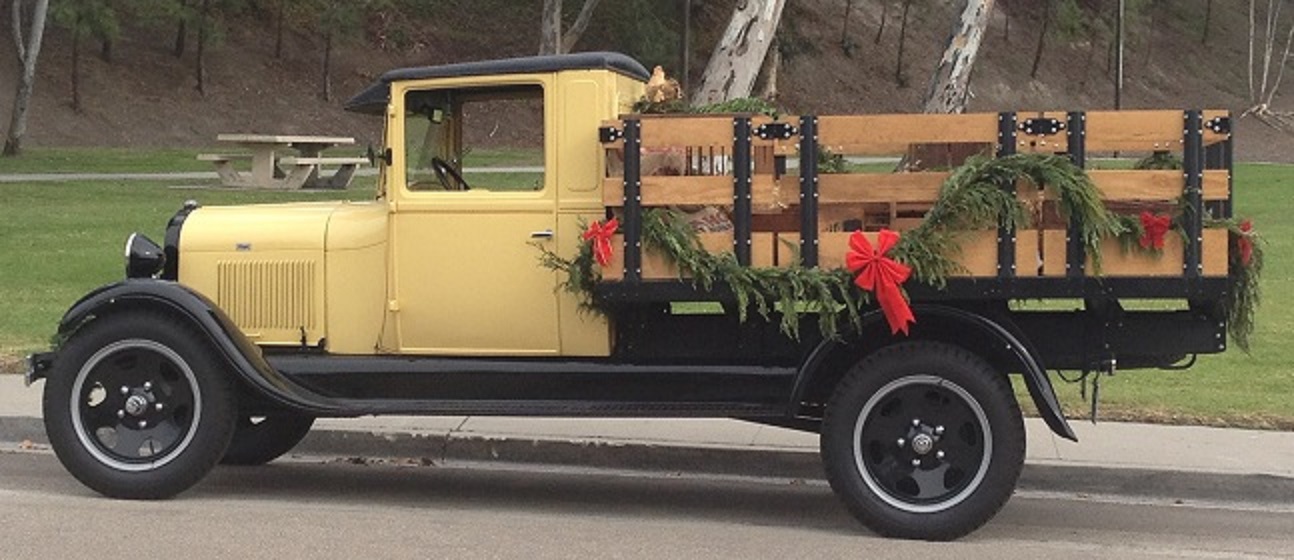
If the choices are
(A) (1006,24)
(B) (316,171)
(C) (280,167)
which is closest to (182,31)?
(C) (280,167)

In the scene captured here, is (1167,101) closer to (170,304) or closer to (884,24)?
(884,24)

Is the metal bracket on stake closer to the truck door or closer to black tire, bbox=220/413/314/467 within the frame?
the truck door

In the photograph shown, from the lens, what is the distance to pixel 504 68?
805 centimetres

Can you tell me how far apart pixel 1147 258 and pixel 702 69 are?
1804 inches

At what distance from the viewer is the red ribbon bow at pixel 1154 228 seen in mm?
7188

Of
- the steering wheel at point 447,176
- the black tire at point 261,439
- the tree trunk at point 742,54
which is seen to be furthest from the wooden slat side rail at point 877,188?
the tree trunk at point 742,54

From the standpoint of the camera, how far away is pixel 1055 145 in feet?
24.1

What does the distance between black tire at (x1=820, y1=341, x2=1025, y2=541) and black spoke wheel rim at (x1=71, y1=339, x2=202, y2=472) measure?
3002 mm

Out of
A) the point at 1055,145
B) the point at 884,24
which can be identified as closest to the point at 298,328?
the point at 1055,145

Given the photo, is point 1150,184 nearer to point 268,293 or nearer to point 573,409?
point 573,409

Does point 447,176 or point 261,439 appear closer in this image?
point 447,176

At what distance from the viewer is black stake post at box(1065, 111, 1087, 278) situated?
7238 millimetres

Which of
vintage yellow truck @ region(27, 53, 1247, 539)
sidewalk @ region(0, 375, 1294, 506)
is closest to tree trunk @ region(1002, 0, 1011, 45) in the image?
sidewalk @ region(0, 375, 1294, 506)

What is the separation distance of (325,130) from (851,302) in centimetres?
3917
